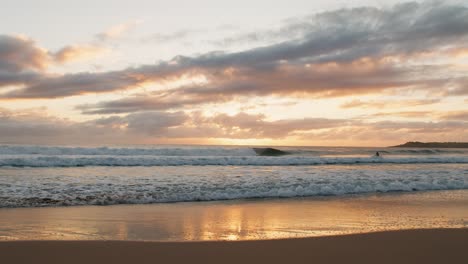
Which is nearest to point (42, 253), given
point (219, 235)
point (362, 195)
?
point (219, 235)

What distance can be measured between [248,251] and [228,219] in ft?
7.91

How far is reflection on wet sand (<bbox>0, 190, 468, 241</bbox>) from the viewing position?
6531 mm

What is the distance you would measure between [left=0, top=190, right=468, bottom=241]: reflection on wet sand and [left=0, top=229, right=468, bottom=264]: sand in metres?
0.45

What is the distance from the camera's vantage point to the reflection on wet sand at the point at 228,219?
653cm

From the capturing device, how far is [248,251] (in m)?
5.55

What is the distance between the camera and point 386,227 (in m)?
7.32

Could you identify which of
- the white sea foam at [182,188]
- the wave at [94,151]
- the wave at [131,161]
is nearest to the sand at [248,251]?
the white sea foam at [182,188]

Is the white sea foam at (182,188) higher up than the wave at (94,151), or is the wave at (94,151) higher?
the wave at (94,151)

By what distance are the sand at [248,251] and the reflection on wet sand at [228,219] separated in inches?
17.9

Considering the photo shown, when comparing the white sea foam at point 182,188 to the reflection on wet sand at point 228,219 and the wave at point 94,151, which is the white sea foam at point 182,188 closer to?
the reflection on wet sand at point 228,219

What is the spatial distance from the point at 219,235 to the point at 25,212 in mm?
4367

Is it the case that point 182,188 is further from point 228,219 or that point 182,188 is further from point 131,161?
point 131,161

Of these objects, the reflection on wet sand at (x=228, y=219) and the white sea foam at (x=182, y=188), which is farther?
the white sea foam at (x=182, y=188)

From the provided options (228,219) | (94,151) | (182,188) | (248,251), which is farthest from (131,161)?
(248,251)
